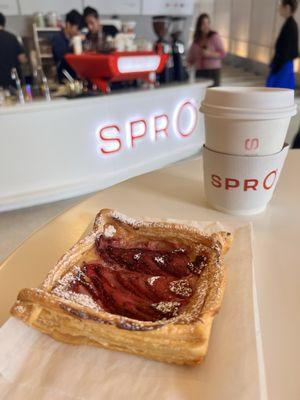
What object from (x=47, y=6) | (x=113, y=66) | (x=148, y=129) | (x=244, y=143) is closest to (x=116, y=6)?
(x=47, y=6)

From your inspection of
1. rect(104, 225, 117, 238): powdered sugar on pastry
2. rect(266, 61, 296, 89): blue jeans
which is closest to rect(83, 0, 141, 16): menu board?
rect(266, 61, 296, 89): blue jeans

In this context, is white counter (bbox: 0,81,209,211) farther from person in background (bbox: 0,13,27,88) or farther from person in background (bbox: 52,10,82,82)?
person in background (bbox: 52,10,82,82)

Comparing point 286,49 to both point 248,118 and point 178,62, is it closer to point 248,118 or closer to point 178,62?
point 178,62

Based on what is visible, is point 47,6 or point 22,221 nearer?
point 22,221

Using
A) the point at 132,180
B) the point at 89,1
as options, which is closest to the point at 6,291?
the point at 132,180

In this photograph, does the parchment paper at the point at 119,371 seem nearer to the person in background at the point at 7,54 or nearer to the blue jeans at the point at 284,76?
the person in background at the point at 7,54

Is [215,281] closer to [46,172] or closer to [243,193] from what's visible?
[243,193]
